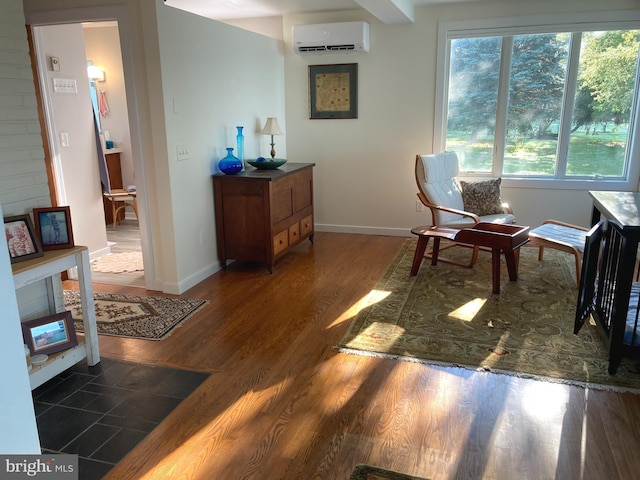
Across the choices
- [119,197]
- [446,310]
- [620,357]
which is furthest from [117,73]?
[620,357]

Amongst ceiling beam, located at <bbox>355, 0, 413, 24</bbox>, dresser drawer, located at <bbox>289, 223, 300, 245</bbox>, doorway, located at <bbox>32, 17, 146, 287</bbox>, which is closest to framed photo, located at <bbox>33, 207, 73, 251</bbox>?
doorway, located at <bbox>32, 17, 146, 287</bbox>

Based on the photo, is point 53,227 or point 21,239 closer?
point 21,239

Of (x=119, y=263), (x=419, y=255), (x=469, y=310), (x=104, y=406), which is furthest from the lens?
(x=119, y=263)

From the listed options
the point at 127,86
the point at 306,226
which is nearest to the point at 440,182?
the point at 306,226

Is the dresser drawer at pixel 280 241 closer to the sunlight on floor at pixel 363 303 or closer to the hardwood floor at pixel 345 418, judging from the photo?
the sunlight on floor at pixel 363 303

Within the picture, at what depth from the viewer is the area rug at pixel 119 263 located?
455cm

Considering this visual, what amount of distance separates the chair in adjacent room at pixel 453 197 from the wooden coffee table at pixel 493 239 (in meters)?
0.25

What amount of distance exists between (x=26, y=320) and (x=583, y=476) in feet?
8.87

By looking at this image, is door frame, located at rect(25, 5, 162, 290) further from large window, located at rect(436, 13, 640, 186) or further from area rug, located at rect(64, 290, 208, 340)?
large window, located at rect(436, 13, 640, 186)

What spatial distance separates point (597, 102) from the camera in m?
4.90

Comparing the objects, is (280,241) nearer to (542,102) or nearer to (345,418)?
(345,418)

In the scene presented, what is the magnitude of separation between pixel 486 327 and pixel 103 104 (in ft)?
18.1

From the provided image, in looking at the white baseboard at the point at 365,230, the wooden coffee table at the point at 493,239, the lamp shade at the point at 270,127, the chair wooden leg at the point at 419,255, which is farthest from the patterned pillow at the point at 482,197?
the lamp shade at the point at 270,127

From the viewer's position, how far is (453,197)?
477 cm
